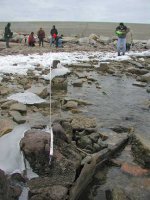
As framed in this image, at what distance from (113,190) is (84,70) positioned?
10.5m

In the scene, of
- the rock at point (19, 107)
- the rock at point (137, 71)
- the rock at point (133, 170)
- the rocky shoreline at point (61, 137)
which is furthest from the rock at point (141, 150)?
the rock at point (137, 71)

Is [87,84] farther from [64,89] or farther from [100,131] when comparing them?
[100,131]

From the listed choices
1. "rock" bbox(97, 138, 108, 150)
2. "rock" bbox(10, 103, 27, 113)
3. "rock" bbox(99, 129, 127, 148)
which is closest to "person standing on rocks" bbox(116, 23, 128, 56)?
"rock" bbox(10, 103, 27, 113)

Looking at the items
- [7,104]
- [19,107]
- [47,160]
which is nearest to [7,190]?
[47,160]

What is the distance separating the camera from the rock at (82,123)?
7090 millimetres

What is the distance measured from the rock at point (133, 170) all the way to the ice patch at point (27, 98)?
152 inches

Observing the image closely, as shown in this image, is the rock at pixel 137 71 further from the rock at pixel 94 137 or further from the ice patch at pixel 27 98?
the rock at pixel 94 137

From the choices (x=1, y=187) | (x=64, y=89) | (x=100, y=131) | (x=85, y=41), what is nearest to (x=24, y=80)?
(x=64, y=89)

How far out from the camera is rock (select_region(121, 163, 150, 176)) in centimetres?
558

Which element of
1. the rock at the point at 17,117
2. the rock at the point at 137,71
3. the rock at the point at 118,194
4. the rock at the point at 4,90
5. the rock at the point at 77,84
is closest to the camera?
the rock at the point at 118,194

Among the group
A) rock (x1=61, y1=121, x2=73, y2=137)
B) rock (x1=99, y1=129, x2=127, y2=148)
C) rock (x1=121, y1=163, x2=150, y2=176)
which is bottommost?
rock (x1=121, y1=163, x2=150, y2=176)

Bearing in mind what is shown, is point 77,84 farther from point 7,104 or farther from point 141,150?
point 141,150

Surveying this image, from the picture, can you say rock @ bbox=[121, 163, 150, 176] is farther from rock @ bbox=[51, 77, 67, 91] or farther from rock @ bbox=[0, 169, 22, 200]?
rock @ bbox=[51, 77, 67, 91]

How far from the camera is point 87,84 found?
12.1 metres
